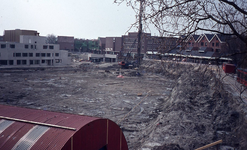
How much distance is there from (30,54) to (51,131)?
172 ft

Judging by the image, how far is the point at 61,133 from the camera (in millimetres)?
3695

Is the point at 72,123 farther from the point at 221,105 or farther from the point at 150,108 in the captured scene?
the point at 150,108

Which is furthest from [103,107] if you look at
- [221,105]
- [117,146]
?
[117,146]

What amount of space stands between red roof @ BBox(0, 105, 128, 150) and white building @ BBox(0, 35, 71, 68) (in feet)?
157

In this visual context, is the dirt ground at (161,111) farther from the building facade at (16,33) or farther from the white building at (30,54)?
the building facade at (16,33)

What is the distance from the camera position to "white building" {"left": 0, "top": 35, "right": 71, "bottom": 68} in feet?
151

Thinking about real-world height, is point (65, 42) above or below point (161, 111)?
above

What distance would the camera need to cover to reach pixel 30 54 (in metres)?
50.8

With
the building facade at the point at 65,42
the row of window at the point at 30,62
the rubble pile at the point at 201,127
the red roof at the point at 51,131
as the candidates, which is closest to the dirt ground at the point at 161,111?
the rubble pile at the point at 201,127

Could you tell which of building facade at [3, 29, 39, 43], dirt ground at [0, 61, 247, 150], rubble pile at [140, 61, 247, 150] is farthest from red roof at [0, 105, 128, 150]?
building facade at [3, 29, 39, 43]

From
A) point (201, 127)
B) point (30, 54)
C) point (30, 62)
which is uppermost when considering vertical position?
point (30, 54)

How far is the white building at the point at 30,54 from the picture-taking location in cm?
4600

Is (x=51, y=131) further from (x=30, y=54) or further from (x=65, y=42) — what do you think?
(x=65, y=42)

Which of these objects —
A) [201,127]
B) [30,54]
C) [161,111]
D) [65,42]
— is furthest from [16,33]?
[201,127]
